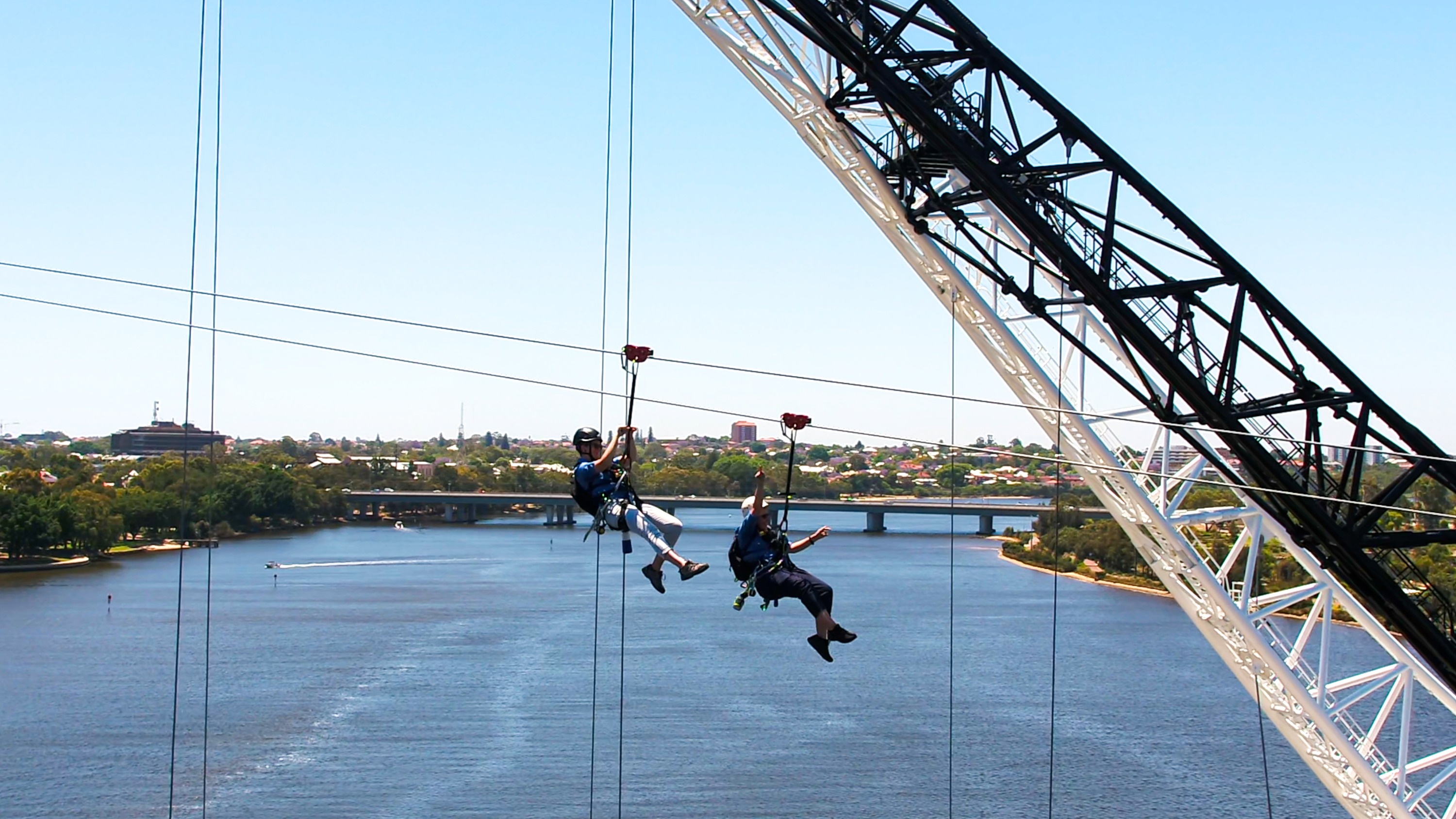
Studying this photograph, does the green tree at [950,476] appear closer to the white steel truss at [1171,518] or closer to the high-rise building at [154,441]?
the high-rise building at [154,441]

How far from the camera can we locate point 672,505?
66.1 metres

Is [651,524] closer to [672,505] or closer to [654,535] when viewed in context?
[654,535]

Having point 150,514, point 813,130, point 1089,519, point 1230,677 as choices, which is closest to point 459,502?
point 150,514

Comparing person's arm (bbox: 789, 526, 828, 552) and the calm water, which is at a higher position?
person's arm (bbox: 789, 526, 828, 552)

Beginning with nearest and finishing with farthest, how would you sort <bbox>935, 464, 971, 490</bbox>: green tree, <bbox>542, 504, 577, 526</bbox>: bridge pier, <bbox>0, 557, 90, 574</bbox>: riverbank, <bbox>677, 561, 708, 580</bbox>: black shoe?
<bbox>677, 561, 708, 580</bbox>: black shoe
<bbox>0, 557, 90, 574</bbox>: riverbank
<bbox>542, 504, 577, 526</bbox>: bridge pier
<bbox>935, 464, 971, 490</bbox>: green tree

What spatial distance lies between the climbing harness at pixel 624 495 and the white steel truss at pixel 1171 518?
3199 mm

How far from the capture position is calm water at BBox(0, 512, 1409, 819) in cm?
2184

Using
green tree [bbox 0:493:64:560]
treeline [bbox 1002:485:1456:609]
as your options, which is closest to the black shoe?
treeline [bbox 1002:485:1456:609]

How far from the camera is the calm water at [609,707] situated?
860 inches

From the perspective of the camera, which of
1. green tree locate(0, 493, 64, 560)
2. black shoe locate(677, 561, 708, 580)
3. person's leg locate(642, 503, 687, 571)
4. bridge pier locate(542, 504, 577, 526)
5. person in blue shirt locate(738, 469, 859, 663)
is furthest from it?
bridge pier locate(542, 504, 577, 526)

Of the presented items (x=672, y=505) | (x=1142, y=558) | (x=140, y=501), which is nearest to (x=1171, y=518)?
(x=1142, y=558)

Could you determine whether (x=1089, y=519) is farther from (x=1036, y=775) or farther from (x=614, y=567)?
(x=1036, y=775)

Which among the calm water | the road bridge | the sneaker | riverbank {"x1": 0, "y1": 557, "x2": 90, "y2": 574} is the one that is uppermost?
the sneaker

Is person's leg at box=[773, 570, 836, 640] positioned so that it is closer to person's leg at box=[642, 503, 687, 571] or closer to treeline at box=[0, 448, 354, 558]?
person's leg at box=[642, 503, 687, 571]
